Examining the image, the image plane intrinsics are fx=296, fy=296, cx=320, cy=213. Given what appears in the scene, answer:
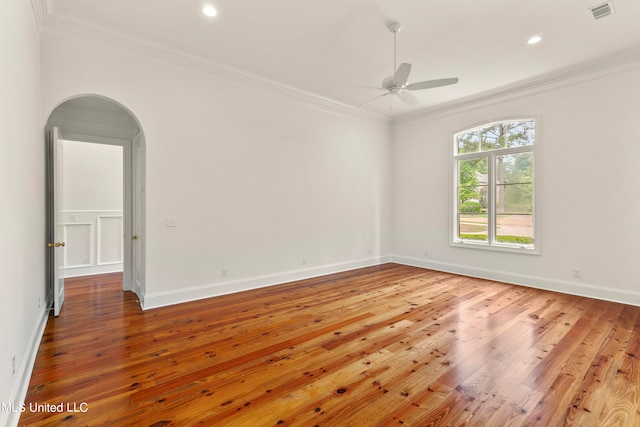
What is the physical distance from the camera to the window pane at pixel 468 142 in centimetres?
575

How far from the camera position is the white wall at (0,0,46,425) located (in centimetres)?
171

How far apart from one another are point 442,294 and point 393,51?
3.54 metres

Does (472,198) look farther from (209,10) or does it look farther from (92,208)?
(92,208)

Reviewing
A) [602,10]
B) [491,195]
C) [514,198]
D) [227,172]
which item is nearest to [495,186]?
[491,195]

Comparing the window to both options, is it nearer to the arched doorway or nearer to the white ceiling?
the white ceiling

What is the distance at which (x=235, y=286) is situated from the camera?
457cm

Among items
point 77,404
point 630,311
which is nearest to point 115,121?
point 77,404

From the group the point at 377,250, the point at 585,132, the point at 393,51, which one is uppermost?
the point at 393,51

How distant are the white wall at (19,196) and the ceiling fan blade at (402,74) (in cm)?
312

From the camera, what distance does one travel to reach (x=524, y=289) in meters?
4.80

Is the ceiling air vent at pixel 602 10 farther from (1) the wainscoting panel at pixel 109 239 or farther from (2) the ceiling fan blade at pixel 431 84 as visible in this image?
(1) the wainscoting panel at pixel 109 239

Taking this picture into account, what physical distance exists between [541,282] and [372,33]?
463cm

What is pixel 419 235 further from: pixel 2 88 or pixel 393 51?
pixel 2 88

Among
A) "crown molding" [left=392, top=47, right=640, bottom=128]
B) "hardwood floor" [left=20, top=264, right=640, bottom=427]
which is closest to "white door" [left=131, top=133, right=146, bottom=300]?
"hardwood floor" [left=20, top=264, right=640, bottom=427]
